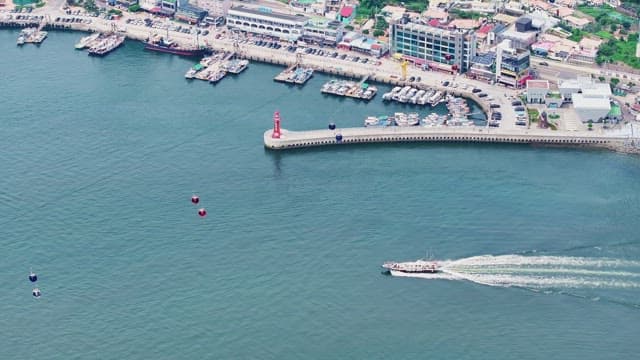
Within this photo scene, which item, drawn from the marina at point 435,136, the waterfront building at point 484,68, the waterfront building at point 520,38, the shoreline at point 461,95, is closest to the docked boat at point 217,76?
the shoreline at point 461,95

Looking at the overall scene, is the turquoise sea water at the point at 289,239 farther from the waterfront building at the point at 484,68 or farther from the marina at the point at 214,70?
the waterfront building at the point at 484,68

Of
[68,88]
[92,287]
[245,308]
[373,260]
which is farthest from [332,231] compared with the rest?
[68,88]

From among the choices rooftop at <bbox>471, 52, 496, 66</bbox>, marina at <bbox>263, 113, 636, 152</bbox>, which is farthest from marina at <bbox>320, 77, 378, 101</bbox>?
rooftop at <bbox>471, 52, 496, 66</bbox>

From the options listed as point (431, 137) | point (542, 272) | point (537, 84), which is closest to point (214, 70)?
point (431, 137)

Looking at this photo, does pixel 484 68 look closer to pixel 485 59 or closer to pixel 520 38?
pixel 485 59

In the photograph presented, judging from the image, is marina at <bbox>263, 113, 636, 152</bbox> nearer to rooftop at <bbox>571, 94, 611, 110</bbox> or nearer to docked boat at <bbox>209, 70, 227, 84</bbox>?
rooftop at <bbox>571, 94, 611, 110</bbox>
